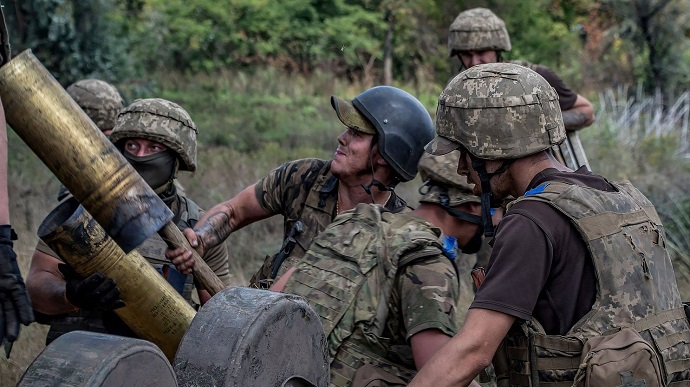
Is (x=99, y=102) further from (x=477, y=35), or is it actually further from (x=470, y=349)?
(x=470, y=349)

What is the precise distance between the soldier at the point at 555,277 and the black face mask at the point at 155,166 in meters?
2.02

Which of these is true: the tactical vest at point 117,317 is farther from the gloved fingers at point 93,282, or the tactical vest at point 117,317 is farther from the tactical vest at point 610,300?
the tactical vest at point 610,300

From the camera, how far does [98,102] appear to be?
6.82 m

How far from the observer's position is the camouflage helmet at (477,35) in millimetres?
7324

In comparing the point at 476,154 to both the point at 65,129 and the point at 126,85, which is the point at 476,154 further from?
the point at 126,85

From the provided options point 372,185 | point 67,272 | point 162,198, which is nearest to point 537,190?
point 372,185

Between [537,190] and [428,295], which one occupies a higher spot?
[537,190]

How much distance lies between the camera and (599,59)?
65.4ft

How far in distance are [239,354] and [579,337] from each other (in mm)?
1194

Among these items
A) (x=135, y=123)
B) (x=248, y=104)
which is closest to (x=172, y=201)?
(x=135, y=123)

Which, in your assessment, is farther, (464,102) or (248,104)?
(248,104)

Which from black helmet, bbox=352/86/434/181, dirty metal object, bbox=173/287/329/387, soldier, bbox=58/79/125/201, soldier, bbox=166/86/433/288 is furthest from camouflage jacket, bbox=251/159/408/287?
soldier, bbox=58/79/125/201

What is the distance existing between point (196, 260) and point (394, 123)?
1323mm

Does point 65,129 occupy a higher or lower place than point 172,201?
higher
